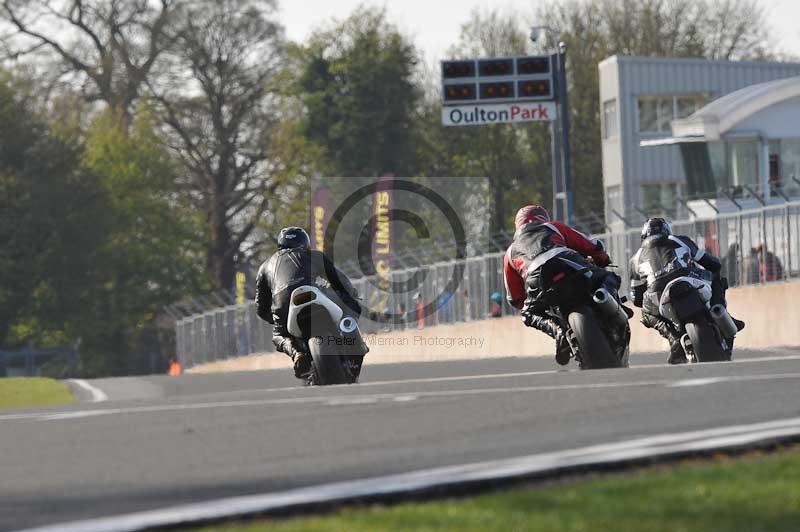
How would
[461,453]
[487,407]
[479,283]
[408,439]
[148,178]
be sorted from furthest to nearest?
[148,178] → [479,283] → [487,407] → [408,439] → [461,453]

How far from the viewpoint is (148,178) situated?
70.6 m

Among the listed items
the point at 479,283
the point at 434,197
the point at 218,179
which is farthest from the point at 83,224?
the point at 479,283

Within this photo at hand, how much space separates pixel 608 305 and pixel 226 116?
54055 mm

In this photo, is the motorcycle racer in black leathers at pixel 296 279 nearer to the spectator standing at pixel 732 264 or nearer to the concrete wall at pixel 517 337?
the concrete wall at pixel 517 337

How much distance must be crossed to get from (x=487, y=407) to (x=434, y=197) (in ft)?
202

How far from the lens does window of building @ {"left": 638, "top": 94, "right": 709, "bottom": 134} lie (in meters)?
58.2

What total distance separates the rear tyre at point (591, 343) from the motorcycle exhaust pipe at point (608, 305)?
0.11 meters

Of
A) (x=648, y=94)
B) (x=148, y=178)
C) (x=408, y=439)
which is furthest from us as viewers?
(x=148, y=178)

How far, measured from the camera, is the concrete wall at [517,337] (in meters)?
26.5

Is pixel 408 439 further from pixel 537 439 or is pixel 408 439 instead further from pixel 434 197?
pixel 434 197

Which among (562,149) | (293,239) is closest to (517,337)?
(562,149)

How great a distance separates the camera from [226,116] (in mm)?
67625

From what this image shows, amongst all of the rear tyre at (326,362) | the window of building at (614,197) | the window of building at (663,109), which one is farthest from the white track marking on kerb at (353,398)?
the window of building at (663,109)

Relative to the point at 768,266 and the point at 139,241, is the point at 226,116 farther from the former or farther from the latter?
the point at 768,266
